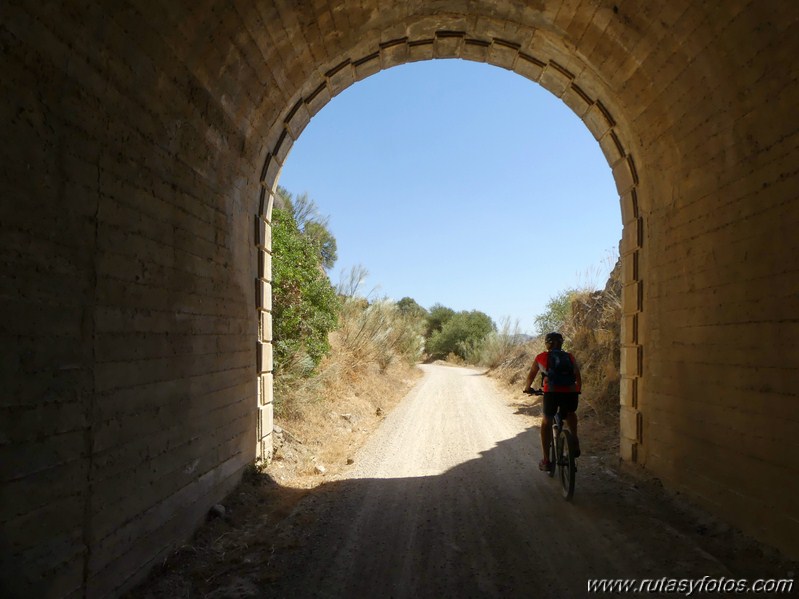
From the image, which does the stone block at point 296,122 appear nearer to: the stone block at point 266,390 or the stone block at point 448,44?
the stone block at point 448,44

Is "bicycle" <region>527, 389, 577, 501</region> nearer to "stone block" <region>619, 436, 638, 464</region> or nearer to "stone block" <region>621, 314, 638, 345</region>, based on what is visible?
"stone block" <region>619, 436, 638, 464</region>

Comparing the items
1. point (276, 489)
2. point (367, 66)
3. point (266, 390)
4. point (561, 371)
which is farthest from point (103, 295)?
point (367, 66)

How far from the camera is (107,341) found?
11.5ft

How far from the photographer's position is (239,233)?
247 inches

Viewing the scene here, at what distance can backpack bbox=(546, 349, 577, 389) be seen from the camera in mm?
6070

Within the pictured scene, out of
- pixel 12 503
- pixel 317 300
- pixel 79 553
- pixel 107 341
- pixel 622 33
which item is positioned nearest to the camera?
pixel 12 503

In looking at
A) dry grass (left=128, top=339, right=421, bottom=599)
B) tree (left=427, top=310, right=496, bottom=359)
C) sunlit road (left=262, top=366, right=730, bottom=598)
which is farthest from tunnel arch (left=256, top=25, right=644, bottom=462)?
tree (left=427, top=310, right=496, bottom=359)

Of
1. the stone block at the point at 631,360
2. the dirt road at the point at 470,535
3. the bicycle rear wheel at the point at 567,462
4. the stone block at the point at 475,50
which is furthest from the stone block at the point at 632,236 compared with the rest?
the stone block at the point at 475,50

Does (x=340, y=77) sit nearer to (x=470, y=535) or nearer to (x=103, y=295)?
(x=103, y=295)

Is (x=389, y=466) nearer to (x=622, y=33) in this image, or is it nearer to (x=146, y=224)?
(x=146, y=224)

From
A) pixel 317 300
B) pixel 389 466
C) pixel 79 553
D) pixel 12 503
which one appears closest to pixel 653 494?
pixel 389 466

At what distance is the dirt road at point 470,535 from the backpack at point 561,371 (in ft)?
3.96

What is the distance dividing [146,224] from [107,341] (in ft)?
3.25

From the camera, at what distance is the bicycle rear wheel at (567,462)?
5641 millimetres
